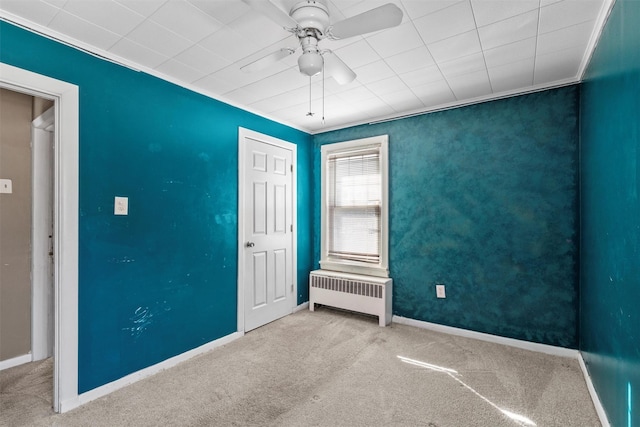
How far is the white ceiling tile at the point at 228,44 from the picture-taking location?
77.6 inches

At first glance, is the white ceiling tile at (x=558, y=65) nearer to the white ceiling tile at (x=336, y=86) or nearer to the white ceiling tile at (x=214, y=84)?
the white ceiling tile at (x=336, y=86)

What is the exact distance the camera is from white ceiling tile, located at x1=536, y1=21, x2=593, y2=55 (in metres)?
1.90

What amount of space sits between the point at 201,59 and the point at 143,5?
1.96 feet

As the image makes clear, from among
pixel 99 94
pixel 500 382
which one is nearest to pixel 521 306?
pixel 500 382

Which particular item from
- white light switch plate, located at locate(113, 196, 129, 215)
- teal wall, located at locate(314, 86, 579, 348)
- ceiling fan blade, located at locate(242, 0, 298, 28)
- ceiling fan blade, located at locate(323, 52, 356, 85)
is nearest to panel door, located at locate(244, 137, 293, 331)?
white light switch plate, located at locate(113, 196, 129, 215)

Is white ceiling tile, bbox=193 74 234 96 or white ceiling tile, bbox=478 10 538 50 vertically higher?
white ceiling tile, bbox=478 10 538 50

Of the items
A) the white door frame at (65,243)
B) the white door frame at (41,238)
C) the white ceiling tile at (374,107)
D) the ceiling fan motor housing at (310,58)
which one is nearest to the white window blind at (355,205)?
the white ceiling tile at (374,107)

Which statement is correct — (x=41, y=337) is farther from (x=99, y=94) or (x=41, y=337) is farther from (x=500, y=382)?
(x=500, y=382)

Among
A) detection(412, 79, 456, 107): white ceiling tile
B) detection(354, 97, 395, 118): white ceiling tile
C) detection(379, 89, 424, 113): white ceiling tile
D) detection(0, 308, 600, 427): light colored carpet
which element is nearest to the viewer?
detection(0, 308, 600, 427): light colored carpet

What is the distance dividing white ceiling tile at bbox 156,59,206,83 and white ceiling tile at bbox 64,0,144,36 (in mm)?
444

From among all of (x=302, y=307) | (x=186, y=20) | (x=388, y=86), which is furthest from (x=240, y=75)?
(x=302, y=307)

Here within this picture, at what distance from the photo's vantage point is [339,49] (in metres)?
2.14

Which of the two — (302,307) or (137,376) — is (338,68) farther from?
(302,307)

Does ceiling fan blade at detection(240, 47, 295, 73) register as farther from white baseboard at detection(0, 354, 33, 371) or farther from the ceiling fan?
white baseboard at detection(0, 354, 33, 371)
